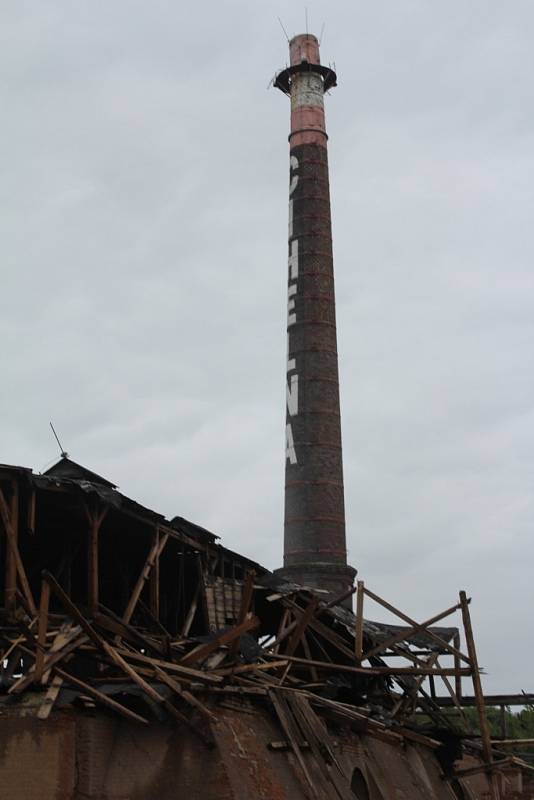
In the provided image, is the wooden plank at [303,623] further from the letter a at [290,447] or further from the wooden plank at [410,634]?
the letter a at [290,447]

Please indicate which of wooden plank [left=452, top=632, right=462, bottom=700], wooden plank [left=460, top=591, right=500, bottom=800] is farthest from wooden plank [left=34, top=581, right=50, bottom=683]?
wooden plank [left=452, top=632, right=462, bottom=700]

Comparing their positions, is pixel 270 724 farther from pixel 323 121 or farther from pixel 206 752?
pixel 323 121

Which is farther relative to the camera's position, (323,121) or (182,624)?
(323,121)

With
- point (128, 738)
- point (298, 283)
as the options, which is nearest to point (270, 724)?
point (128, 738)

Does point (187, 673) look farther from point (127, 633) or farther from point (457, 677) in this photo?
point (457, 677)

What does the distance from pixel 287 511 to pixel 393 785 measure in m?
14.1

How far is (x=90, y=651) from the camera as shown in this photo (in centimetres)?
1308

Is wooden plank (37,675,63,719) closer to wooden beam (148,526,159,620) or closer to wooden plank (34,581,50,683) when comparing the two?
wooden plank (34,581,50,683)

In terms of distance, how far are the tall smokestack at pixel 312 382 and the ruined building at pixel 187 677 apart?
24.6 feet

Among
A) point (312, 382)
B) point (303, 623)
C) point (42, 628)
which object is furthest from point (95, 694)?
point (312, 382)

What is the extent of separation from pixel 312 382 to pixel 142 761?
19.0 meters

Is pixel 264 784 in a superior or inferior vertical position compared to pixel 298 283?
inferior

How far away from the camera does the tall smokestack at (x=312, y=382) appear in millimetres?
30094

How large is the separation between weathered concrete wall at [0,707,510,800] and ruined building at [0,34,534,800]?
0.7 inches
